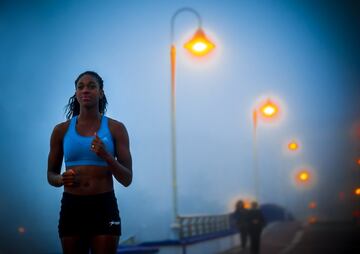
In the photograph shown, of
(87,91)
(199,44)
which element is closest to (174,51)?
(199,44)

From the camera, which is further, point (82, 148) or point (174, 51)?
point (174, 51)

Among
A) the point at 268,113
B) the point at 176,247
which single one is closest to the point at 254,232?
the point at 176,247

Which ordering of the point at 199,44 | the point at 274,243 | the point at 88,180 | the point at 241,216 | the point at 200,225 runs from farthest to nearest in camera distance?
the point at 274,243, the point at 200,225, the point at 241,216, the point at 199,44, the point at 88,180

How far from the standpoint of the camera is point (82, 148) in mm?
3330

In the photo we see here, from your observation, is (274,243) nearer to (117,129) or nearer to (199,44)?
(199,44)

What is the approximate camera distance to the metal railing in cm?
1358

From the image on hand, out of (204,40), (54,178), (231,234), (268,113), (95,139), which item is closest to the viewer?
(95,139)

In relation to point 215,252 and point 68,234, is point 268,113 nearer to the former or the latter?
point 215,252

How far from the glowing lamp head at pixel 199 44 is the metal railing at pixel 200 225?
4470 millimetres

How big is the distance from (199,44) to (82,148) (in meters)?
8.86

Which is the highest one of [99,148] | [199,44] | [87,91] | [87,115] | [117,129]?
[199,44]

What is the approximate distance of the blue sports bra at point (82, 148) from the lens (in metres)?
3.31

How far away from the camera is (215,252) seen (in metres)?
15.9

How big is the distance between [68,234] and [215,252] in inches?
516
